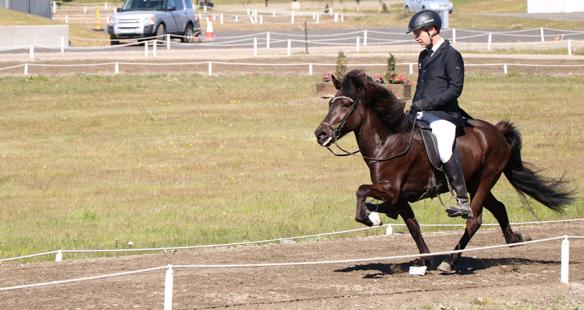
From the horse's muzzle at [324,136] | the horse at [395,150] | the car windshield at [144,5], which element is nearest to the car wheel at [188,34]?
the car windshield at [144,5]

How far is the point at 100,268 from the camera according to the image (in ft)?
44.9

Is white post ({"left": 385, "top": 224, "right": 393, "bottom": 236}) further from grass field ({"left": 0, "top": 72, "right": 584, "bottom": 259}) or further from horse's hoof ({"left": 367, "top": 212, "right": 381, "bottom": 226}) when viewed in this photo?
horse's hoof ({"left": 367, "top": 212, "right": 381, "bottom": 226})

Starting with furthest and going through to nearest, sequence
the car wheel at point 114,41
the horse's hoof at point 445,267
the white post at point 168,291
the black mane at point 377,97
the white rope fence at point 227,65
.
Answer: the car wheel at point 114,41
the white rope fence at point 227,65
the horse's hoof at point 445,267
the black mane at point 377,97
the white post at point 168,291

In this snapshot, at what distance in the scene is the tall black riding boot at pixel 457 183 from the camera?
1212cm

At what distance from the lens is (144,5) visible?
4841 centimetres

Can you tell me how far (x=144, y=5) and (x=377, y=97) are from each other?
37.5m

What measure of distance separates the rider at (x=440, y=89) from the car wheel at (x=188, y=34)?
39.3 metres

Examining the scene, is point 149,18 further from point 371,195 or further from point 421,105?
point 371,195

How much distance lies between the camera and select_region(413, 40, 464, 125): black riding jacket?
1209 centimetres

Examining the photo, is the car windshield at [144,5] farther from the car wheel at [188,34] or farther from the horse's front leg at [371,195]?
the horse's front leg at [371,195]

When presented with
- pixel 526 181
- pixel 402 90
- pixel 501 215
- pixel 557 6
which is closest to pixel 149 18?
pixel 402 90

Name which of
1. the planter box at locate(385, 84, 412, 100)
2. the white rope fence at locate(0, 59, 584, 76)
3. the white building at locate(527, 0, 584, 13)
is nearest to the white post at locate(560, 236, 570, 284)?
the planter box at locate(385, 84, 412, 100)

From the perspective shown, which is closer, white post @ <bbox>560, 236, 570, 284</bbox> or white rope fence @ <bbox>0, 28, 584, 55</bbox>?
white post @ <bbox>560, 236, 570, 284</bbox>

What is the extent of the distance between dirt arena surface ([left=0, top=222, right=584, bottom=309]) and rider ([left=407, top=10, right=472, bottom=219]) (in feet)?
3.53
